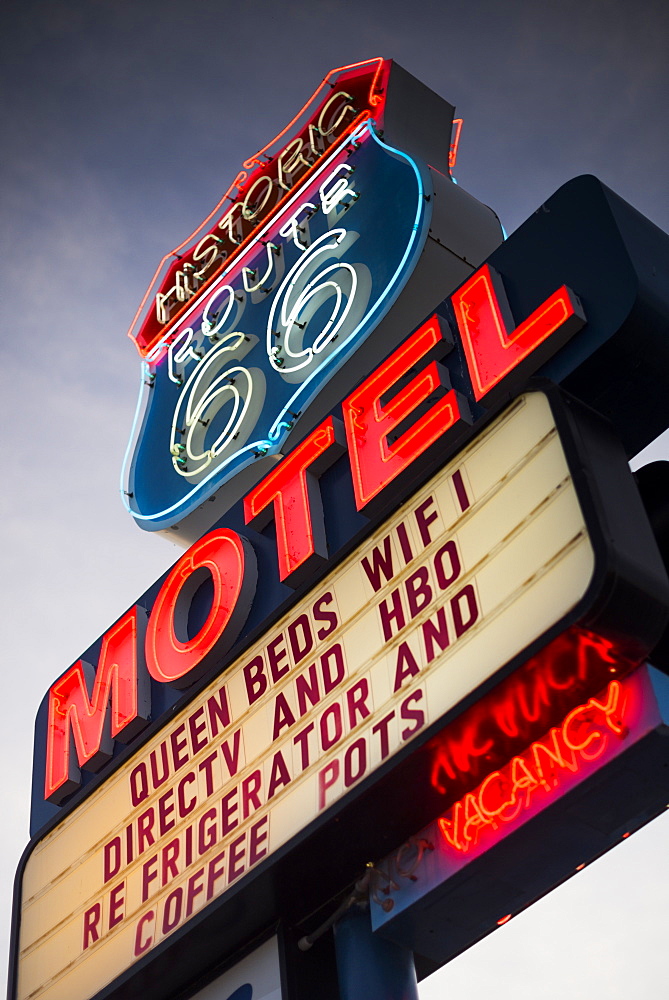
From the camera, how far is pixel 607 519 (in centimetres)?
654

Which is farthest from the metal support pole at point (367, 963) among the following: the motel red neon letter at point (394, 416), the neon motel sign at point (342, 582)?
the motel red neon letter at point (394, 416)

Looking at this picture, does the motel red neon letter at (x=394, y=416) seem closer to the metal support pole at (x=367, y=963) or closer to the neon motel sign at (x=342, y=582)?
the neon motel sign at (x=342, y=582)

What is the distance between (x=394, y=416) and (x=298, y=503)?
1055 mm

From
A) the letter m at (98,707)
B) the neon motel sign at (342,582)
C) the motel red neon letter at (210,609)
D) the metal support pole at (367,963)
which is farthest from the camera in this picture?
the letter m at (98,707)

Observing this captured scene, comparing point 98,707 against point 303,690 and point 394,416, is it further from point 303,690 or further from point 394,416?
point 394,416

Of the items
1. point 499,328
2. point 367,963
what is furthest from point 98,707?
point 499,328

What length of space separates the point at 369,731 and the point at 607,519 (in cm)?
204

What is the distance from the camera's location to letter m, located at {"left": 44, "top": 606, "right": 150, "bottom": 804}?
987cm

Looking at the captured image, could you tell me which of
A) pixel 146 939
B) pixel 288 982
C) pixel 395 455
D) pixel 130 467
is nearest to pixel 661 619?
pixel 395 455

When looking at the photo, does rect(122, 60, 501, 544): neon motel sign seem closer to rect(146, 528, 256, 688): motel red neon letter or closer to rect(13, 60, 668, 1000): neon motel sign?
rect(13, 60, 668, 1000): neon motel sign

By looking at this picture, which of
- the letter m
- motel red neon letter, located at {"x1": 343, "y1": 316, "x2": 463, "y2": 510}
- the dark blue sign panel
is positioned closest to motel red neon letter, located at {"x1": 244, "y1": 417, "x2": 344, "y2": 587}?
motel red neon letter, located at {"x1": 343, "y1": 316, "x2": 463, "y2": 510}

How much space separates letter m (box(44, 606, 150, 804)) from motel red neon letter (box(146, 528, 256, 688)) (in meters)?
0.29

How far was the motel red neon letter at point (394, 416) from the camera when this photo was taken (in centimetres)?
840

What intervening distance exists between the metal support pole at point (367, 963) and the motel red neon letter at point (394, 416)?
9.55 feet
